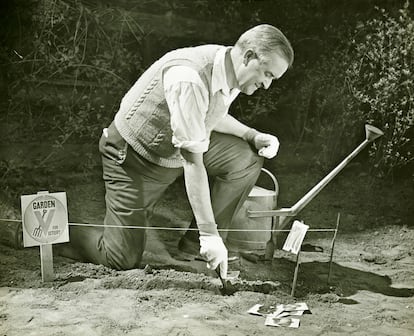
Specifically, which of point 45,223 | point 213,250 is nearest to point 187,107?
point 213,250

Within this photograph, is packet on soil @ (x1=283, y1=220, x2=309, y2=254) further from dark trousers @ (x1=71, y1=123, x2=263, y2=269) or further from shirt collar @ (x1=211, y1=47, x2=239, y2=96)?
shirt collar @ (x1=211, y1=47, x2=239, y2=96)

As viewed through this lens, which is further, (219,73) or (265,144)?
(265,144)

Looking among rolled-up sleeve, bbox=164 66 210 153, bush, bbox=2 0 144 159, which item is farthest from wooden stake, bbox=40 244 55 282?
rolled-up sleeve, bbox=164 66 210 153

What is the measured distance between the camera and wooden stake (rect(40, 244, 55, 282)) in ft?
8.14

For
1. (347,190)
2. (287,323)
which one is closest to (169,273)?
(287,323)

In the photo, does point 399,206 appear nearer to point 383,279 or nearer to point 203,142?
point 383,279

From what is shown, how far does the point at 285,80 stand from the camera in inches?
109

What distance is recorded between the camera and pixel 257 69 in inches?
93.0

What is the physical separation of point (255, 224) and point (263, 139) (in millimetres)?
Answer: 414

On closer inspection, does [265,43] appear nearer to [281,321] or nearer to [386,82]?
[386,82]

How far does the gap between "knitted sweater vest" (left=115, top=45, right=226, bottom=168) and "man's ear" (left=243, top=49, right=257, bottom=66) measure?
0.40ft

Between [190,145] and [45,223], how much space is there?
0.73 m

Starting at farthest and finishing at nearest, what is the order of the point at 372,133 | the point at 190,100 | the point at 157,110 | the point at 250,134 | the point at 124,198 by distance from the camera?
the point at 372,133, the point at 250,134, the point at 124,198, the point at 157,110, the point at 190,100

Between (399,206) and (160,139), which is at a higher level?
(160,139)
